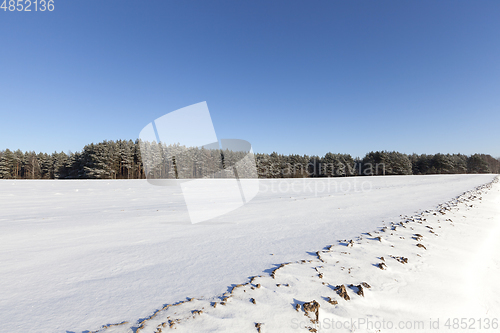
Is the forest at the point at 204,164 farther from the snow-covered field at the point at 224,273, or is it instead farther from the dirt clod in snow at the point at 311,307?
the dirt clod in snow at the point at 311,307

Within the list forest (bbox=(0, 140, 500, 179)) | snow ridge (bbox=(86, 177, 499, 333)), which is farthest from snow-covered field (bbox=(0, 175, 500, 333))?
forest (bbox=(0, 140, 500, 179))

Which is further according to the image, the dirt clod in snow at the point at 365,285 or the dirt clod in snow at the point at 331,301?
the dirt clod in snow at the point at 365,285

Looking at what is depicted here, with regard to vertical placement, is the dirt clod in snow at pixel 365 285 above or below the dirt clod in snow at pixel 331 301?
below

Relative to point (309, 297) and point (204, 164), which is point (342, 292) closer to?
point (309, 297)

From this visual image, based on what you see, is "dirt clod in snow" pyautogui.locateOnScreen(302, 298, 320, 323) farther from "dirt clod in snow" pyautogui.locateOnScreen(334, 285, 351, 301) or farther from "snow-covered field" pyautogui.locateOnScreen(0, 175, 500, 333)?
"dirt clod in snow" pyautogui.locateOnScreen(334, 285, 351, 301)

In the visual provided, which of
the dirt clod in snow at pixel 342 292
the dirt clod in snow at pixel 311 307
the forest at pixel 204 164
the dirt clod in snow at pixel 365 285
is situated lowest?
the dirt clod in snow at pixel 365 285

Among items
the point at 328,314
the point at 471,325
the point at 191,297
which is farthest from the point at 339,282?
the point at 191,297

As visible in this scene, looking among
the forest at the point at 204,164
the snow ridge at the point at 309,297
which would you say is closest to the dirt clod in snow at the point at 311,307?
the snow ridge at the point at 309,297

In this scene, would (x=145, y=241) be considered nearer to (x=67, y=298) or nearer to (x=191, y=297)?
(x=67, y=298)

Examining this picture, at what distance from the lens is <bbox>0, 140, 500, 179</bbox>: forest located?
37.8m

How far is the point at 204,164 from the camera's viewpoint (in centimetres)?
4841

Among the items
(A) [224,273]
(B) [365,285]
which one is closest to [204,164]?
(A) [224,273]

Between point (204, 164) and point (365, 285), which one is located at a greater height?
point (204, 164)

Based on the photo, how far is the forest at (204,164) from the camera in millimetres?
37750
